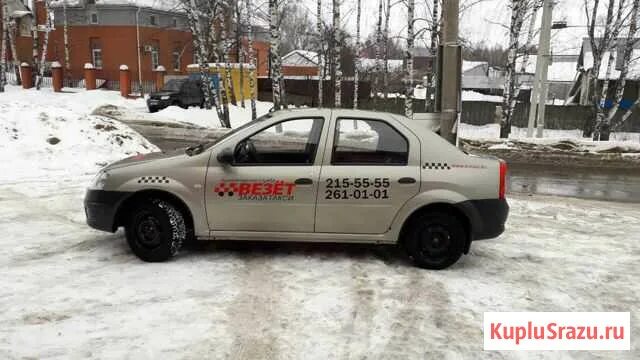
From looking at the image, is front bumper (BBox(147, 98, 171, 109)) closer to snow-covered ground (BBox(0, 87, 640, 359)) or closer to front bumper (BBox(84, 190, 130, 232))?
snow-covered ground (BBox(0, 87, 640, 359))

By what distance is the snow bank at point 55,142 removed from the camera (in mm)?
9445

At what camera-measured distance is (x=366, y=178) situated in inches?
202

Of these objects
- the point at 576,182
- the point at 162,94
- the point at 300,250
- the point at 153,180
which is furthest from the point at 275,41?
the point at 153,180

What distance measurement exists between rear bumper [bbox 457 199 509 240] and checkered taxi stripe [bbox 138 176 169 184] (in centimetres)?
291

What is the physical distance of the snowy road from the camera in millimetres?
3742

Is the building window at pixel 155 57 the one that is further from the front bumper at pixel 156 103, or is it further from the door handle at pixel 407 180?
the door handle at pixel 407 180

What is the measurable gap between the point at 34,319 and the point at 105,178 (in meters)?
1.69

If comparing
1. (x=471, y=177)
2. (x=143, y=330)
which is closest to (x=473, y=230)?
(x=471, y=177)

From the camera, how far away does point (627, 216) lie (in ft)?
26.2

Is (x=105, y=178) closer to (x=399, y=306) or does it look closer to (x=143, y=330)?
(x=143, y=330)

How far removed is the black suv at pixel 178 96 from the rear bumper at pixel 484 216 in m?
23.2

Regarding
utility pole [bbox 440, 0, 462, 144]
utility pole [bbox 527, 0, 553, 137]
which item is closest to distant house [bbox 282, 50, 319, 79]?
utility pole [bbox 527, 0, 553, 137]

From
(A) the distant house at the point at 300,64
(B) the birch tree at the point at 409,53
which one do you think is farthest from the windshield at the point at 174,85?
→ (A) the distant house at the point at 300,64

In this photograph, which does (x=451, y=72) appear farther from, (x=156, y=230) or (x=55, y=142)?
(x=55, y=142)
